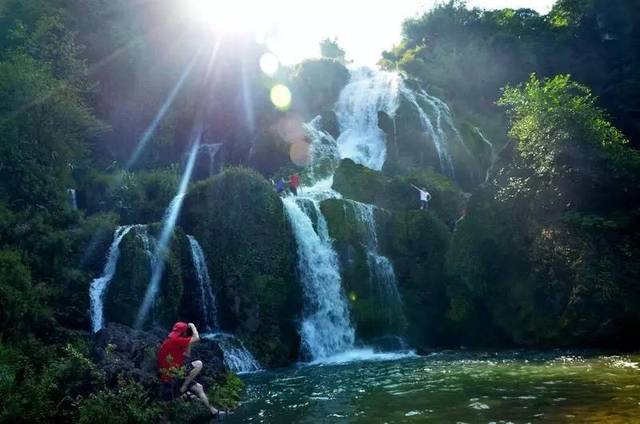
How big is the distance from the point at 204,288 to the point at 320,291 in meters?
4.77

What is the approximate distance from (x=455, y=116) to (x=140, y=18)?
24.6 metres

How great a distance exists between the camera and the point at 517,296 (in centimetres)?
2177

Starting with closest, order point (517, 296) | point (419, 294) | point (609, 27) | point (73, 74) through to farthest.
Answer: point (517, 296) < point (419, 294) < point (73, 74) < point (609, 27)

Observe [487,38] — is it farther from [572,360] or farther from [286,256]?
[572,360]

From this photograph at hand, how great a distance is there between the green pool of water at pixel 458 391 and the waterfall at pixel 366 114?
67.3 feet

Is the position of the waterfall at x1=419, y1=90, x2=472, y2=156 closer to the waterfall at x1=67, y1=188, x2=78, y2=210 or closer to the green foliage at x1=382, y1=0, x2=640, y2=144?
the green foliage at x1=382, y1=0, x2=640, y2=144

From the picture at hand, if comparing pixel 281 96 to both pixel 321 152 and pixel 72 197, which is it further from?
pixel 72 197

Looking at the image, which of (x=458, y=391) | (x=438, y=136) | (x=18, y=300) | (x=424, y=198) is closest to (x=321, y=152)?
(x=438, y=136)

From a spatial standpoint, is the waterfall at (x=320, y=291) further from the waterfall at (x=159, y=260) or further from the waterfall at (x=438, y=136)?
the waterfall at (x=438, y=136)

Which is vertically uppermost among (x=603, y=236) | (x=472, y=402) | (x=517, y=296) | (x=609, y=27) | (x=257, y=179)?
(x=609, y=27)

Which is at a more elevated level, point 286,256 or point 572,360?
point 286,256

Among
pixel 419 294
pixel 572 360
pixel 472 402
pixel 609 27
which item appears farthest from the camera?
pixel 609 27

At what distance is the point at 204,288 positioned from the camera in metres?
21.5

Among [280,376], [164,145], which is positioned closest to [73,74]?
[164,145]
